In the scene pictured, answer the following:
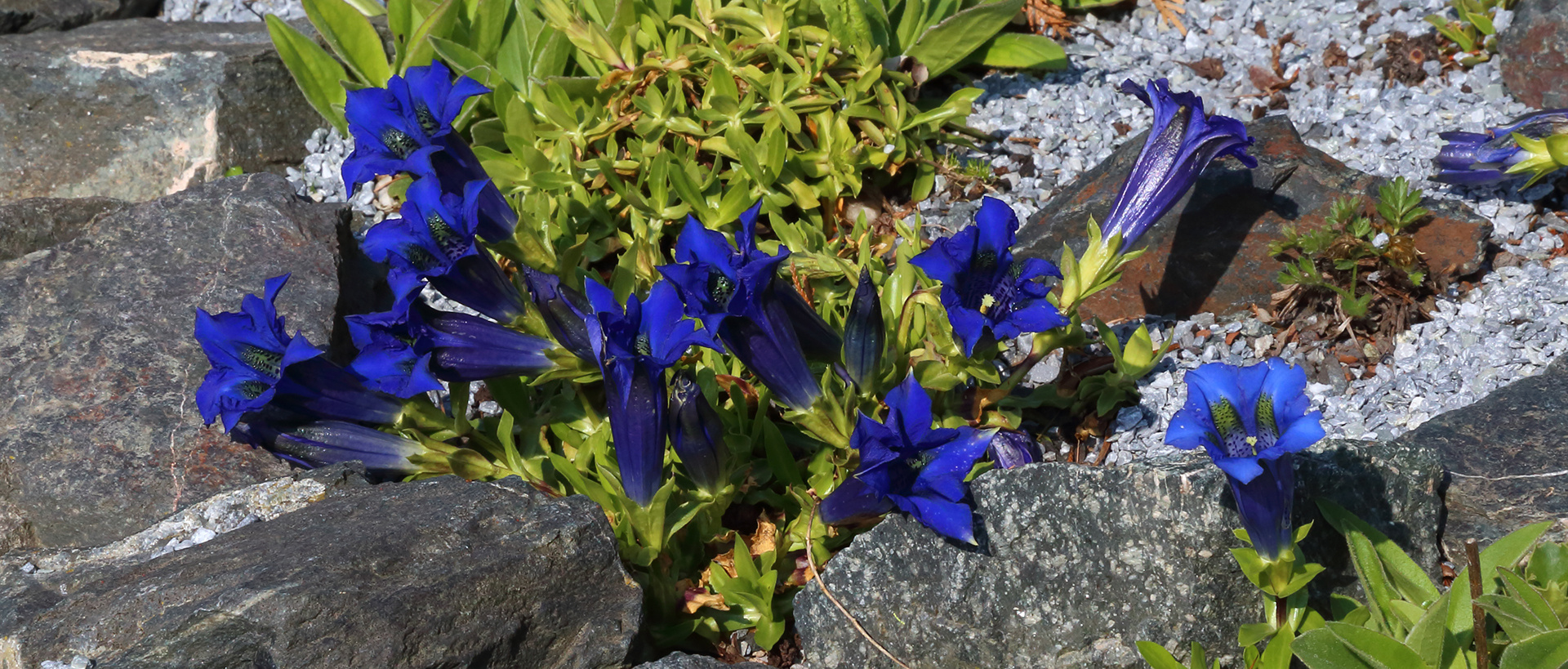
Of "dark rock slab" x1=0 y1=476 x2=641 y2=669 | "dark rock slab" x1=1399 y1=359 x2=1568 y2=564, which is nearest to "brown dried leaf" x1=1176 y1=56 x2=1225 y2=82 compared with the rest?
"dark rock slab" x1=1399 y1=359 x2=1568 y2=564

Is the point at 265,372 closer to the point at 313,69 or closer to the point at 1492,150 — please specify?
the point at 313,69

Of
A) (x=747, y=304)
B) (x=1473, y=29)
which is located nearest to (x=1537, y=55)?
(x=1473, y=29)

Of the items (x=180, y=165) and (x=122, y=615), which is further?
(x=180, y=165)

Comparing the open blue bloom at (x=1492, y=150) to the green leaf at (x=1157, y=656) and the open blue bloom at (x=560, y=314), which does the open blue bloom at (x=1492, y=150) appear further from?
the open blue bloom at (x=560, y=314)

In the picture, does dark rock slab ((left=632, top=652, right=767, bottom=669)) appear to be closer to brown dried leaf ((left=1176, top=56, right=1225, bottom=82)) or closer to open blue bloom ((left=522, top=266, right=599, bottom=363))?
open blue bloom ((left=522, top=266, right=599, bottom=363))

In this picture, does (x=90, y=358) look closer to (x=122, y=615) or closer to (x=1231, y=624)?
(x=122, y=615)

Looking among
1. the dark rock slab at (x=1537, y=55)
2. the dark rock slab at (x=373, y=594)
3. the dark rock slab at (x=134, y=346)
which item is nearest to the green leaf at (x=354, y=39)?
the dark rock slab at (x=134, y=346)

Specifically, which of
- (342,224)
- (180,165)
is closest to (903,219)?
(342,224)
